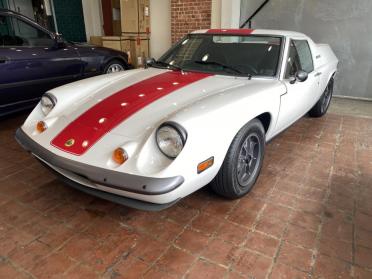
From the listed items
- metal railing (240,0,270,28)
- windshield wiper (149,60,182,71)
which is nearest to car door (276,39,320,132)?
windshield wiper (149,60,182,71)

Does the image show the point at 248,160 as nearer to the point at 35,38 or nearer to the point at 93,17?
the point at 35,38

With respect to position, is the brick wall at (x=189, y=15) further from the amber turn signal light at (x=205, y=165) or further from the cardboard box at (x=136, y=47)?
the amber turn signal light at (x=205, y=165)

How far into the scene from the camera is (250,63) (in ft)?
8.56

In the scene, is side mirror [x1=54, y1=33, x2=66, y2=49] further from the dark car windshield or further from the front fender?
the front fender

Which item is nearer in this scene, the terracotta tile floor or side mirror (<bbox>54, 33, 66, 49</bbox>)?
the terracotta tile floor

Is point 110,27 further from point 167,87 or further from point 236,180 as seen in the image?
point 236,180

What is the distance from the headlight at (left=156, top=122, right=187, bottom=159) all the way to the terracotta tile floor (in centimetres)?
61

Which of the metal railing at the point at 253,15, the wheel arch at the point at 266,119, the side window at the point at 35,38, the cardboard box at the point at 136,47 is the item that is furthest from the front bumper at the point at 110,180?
the cardboard box at the point at 136,47

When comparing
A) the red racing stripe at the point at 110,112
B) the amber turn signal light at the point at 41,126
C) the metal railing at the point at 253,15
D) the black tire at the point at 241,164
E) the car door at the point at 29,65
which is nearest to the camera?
the red racing stripe at the point at 110,112

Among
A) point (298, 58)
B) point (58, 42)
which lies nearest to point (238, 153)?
point (298, 58)

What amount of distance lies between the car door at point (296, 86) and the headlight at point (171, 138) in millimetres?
1246

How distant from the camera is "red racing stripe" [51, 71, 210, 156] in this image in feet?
6.03

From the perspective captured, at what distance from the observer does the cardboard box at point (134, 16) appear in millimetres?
6672

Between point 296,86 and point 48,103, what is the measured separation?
7.13 feet
